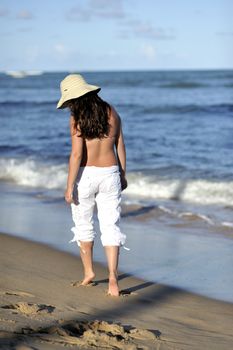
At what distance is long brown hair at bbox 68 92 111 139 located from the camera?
5.21 meters

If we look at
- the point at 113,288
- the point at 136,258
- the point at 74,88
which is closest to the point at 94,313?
the point at 113,288

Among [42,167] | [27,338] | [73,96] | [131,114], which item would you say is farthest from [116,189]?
[131,114]

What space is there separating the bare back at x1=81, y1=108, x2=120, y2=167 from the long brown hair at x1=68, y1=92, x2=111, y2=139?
4 centimetres

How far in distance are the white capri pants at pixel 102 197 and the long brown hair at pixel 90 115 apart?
0.28m

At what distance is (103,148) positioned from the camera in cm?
Answer: 533

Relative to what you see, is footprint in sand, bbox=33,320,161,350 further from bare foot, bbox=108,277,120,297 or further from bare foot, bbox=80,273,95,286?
bare foot, bbox=80,273,95,286

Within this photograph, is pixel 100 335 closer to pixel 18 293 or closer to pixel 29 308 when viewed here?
pixel 29 308

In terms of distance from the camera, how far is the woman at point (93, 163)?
5238mm

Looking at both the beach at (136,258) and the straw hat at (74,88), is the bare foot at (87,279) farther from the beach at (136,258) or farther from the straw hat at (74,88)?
the straw hat at (74,88)

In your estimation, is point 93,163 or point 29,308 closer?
point 29,308

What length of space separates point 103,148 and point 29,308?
1.34 meters

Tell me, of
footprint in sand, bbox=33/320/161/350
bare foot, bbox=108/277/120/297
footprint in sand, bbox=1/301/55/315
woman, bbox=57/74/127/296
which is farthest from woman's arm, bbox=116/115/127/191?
footprint in sand, bbox=33/320/161/350

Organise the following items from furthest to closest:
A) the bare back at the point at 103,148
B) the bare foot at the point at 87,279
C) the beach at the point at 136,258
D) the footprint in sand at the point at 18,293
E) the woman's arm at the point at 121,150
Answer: the bare foot at the point at 87,279, the woman's arm at the point at 121,150, the bare back at the point at 103,148, the footprint in sand at the point at 18,293, the beach at the point at 136,258

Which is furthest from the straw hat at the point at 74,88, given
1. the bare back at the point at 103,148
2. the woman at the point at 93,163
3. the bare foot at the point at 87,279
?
the bare foot at the point at 87,279
